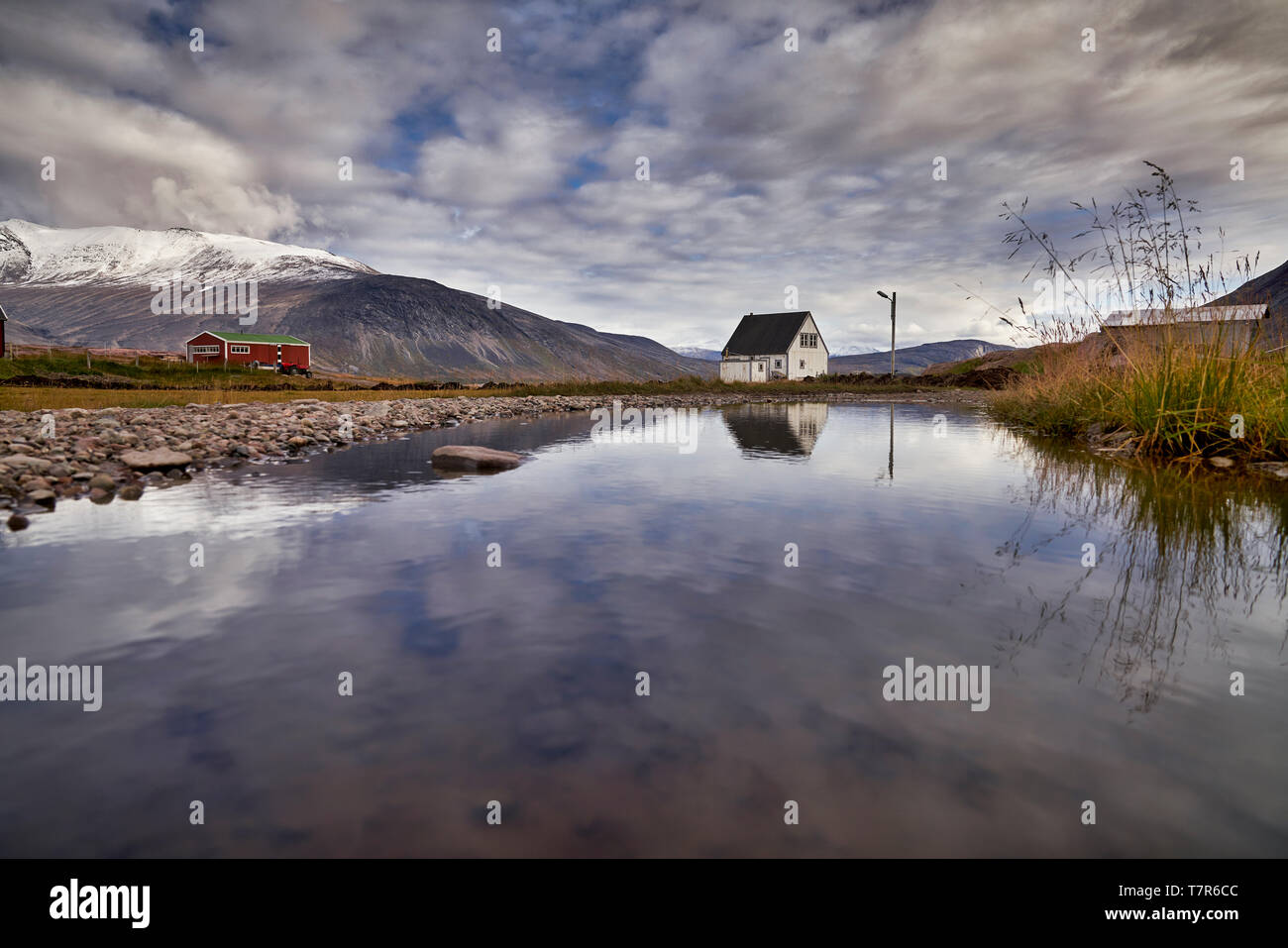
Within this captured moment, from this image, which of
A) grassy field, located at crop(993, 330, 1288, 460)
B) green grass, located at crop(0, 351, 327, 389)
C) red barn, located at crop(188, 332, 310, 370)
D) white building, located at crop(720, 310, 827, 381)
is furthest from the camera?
red barn, located at crop(188, 332, 310, 370)

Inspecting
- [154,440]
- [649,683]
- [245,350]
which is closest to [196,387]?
[154,440]

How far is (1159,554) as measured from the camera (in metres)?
5.90

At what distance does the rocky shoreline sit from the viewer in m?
9.14

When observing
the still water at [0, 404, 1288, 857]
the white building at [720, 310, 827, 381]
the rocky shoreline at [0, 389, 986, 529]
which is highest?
the white building at [720, 310, 827, 381]

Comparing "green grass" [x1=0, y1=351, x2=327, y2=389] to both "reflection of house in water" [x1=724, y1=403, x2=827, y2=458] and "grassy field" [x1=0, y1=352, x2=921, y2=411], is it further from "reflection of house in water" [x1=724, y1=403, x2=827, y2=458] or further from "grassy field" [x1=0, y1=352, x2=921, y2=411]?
"reflection of house in water" [x1=724, y1=403, x2=827, y2=458]

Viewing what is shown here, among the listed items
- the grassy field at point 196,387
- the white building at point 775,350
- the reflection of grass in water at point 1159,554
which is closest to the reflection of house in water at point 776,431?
the reflection of grass in water at point 1159,554

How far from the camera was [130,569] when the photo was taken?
5.55m

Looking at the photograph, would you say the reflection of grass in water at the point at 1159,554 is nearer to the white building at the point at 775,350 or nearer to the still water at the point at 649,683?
the still water at the point at 649,683

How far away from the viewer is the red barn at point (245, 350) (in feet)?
298

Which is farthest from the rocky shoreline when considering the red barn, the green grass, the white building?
the red barn

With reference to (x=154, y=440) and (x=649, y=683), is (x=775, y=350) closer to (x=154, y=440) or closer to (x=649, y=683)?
(x=154, y=440)

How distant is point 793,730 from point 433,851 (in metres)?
1.59

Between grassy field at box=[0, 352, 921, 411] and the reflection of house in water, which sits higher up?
grassy field at box=[0, 352, 921, 411]
